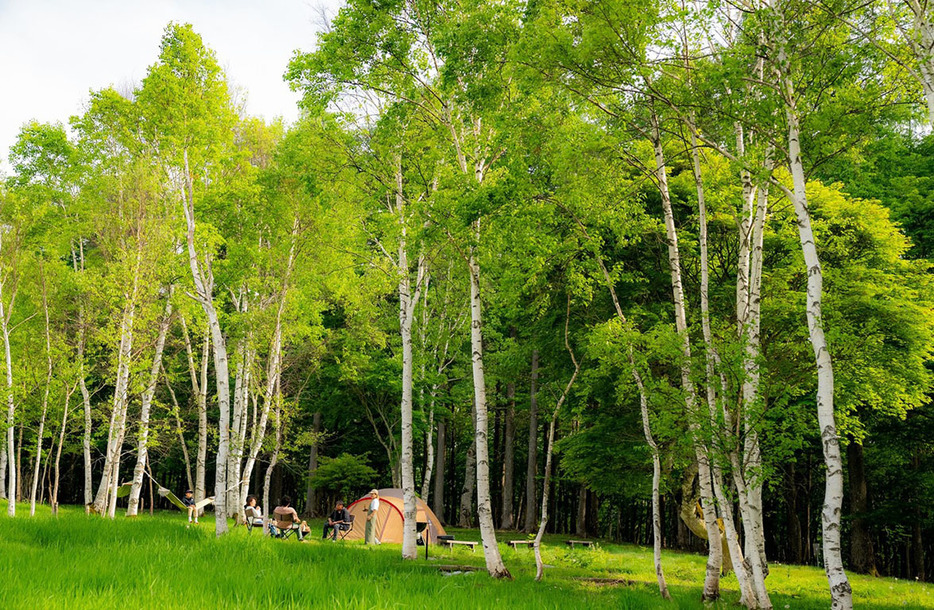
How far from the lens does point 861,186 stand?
2223 centimetres

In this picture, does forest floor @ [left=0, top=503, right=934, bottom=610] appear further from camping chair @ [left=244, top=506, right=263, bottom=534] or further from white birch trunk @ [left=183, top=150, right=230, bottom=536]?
camping chair @ [left=244, top=506, right=263, bottom=534]

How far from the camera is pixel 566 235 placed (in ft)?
49.2

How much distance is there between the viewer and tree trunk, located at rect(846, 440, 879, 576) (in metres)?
19.8

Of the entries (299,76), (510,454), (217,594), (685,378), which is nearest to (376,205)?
(299,76)

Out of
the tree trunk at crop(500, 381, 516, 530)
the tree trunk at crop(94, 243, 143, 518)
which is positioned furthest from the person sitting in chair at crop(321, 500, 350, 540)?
the tree trunk at crop(500, 381, 516, 530)

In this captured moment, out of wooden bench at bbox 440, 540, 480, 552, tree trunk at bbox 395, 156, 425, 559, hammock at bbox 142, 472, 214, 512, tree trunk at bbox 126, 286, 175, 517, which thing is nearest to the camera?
tree trunk at bbox 395, 156, 425, 559

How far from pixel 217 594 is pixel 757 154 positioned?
8762 millimetres

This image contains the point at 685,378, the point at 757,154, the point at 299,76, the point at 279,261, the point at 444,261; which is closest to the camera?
the point at 757,154

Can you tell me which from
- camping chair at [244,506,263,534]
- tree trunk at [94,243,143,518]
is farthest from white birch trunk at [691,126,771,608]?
tree trunk at [94,243,143,518]

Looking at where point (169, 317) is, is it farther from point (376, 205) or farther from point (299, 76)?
point (299, 76)

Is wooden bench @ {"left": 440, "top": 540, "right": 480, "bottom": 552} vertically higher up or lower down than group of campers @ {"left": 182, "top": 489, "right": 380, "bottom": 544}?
lower down

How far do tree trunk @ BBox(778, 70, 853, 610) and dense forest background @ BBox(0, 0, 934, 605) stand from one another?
0.04 m

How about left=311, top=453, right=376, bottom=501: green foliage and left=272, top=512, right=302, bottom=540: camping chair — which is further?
left=311, top=453, right=376, bottom=501: green foliage

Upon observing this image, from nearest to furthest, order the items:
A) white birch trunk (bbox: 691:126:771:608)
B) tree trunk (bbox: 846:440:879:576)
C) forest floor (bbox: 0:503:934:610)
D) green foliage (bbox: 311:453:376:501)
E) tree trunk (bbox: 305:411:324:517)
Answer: forest floor (bbox: 0:503:934:610), white birch trunk (bbox: 691:126:771:608), tree trunk (bbox: 846:440:879:576), green foliage (bbox: 311:453:376:501), tree trunk (bbox: 305:411:324:517)
